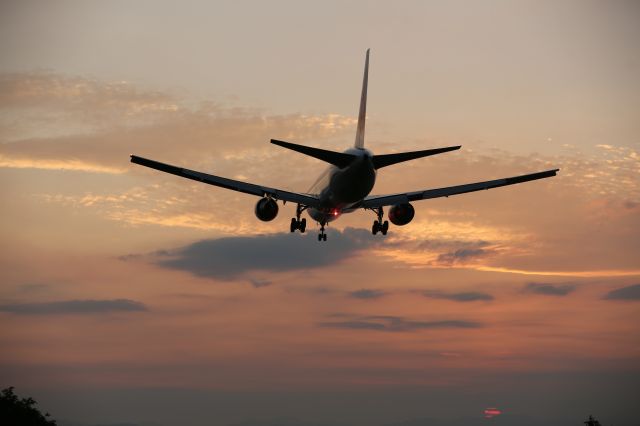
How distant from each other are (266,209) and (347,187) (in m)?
8.75

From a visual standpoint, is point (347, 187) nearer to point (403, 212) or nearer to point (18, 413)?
point (403, 212)

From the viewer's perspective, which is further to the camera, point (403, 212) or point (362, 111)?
point (362, 111)

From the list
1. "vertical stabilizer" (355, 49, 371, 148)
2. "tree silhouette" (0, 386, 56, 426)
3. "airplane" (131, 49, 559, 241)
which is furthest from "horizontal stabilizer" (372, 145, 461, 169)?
"tree silhouette" (0, 386, 56, 426)

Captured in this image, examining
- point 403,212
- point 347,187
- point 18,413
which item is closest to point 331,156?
point 347,187

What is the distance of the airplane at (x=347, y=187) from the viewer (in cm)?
5497

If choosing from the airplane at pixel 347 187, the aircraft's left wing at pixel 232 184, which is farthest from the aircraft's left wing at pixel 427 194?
the aircraft's left wing at pixel 232 184

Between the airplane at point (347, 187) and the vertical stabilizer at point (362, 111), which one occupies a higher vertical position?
the vertical stabilizer at point (362, 111)

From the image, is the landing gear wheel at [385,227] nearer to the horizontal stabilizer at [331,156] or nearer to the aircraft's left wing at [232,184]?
the aircraft's left wing at [232,184]

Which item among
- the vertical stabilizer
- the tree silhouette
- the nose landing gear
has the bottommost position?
the tree silhouette

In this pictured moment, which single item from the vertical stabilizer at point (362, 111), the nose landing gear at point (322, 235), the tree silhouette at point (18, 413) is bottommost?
the tree silhouette at point (18, 413)

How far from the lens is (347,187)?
5669cm

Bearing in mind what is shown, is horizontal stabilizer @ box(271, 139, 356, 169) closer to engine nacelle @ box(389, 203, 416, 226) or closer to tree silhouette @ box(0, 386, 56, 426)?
engine nacelle @ box(389, 203, 416, 226)

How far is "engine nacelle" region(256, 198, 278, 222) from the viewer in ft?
206

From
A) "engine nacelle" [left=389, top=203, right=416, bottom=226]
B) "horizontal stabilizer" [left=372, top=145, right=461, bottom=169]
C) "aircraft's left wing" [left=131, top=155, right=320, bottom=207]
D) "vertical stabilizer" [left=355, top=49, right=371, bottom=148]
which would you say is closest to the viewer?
"horizontal stabilizer" [left=372, top=145, right=461, bottom=169]
